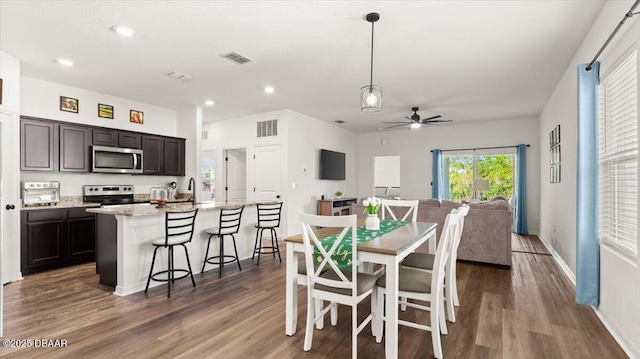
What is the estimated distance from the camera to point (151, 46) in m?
3.66

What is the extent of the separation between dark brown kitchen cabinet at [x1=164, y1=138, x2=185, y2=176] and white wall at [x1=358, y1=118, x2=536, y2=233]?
5276 millimetres

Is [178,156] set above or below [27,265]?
above

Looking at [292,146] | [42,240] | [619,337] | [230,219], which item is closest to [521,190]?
[292,146]

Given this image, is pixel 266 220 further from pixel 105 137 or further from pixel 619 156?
pixel 619 156

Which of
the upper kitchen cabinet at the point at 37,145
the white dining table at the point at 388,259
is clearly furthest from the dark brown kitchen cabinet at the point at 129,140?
the white dining table at the point at 388,259

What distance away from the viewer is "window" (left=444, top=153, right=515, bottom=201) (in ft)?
26.4

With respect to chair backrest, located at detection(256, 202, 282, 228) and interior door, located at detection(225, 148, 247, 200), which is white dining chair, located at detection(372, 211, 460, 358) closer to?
chair backrest, located at detection(256, 202, 282, 228)

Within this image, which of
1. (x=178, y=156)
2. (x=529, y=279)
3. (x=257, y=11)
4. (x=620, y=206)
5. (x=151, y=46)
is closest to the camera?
(x=620, y=206)

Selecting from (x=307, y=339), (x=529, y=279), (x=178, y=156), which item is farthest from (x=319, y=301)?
(x=178, y=156)

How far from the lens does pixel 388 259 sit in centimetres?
214

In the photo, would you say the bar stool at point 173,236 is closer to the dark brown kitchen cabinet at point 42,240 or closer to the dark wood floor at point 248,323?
the dark wood floor at point 248,323

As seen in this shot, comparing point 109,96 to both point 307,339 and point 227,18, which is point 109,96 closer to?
point 227,18

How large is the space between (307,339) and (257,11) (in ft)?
9.21

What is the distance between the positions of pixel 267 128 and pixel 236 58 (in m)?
3.02
